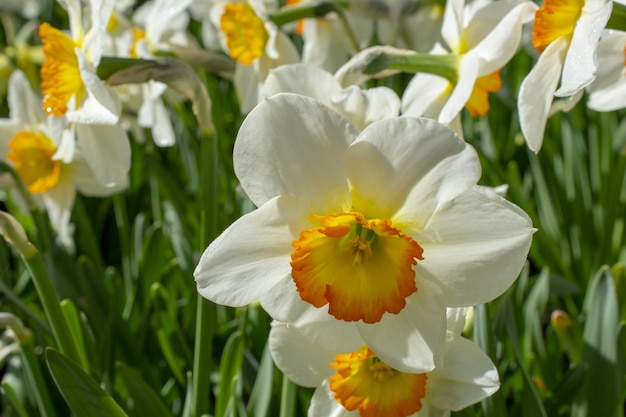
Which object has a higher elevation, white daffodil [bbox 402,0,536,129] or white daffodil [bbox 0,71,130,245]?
white daffodil [bbox 402,0,536,129]

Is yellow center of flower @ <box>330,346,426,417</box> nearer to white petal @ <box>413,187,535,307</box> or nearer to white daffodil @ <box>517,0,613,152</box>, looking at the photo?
white petal @ <box>413,187,535,307</box>

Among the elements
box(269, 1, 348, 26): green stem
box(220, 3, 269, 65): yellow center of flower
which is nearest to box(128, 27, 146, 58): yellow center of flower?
box(220, 3, 269, 65): yellow center of flower

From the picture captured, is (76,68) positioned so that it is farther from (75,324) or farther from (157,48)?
(157,48)

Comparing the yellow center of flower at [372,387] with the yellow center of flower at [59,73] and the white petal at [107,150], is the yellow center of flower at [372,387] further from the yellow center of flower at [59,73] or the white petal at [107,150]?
the yellow center of flower at [59,73]

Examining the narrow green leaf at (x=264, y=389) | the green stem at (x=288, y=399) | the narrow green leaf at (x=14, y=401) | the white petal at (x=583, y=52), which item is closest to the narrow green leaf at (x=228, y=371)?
the narrow green leaf at (x=264, y=389)

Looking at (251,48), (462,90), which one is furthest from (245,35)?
(462,90)

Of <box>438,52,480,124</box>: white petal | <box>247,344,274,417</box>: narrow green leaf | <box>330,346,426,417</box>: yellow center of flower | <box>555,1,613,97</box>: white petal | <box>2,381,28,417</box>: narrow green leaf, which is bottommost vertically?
<box>2,381,28,417</box>: narrow green leaf
